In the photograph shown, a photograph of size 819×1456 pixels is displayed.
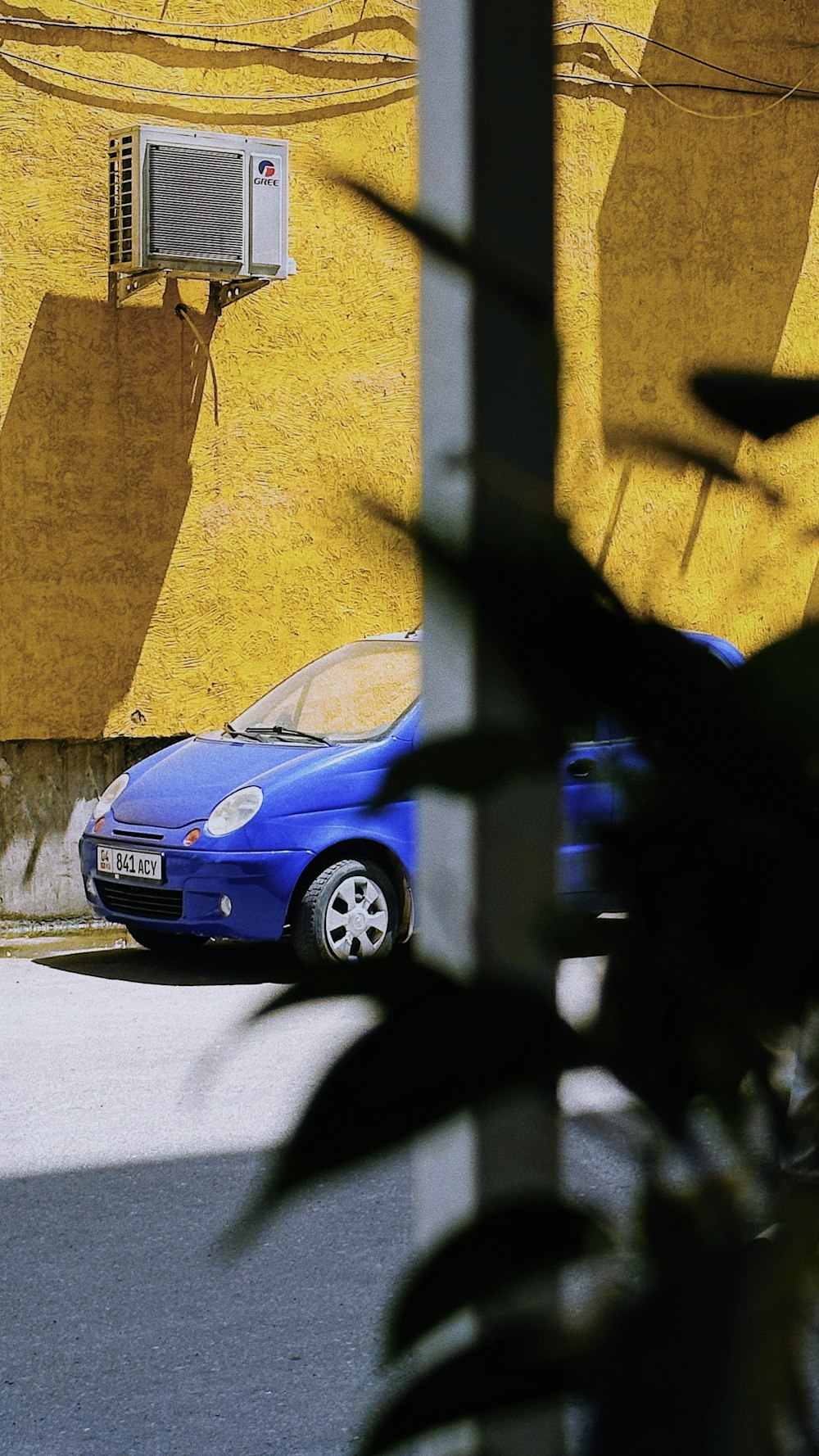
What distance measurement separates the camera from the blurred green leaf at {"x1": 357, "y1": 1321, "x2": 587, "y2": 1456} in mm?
500

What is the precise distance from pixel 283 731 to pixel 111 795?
0.79m

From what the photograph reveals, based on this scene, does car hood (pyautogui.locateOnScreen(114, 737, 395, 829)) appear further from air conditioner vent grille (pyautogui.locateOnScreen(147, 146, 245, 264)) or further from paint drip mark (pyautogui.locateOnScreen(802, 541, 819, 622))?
paint drip mark (pyautogui.locateOnScreen(802, 541, 819, 622))

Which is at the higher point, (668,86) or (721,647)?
(668,86)

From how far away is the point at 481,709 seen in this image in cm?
53

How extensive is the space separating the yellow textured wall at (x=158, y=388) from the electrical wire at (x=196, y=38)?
17 millimetres

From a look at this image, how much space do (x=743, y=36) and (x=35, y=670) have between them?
7413 millimetres

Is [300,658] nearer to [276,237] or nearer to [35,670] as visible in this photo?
[35,670]

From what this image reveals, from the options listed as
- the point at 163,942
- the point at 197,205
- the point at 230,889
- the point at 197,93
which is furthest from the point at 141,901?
the point at 197,93

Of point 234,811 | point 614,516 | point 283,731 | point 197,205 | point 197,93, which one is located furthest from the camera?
point 197,93

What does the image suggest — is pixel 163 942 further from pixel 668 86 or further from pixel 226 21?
pixel 668 86

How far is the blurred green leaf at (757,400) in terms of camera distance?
0.55 meters

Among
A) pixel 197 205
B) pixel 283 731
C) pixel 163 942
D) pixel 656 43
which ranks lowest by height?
pixel 163 942

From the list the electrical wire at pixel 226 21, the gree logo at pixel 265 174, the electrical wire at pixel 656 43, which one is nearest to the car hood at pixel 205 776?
the gree logo at pixel 265 174

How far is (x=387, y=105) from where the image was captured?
877 cm
